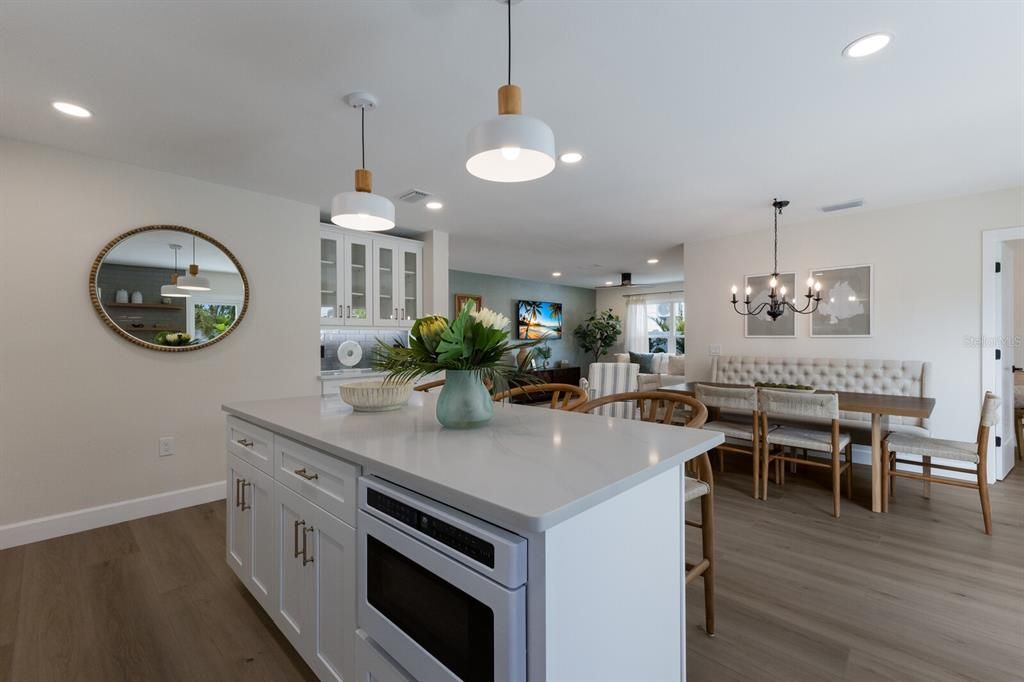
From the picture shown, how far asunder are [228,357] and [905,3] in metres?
4.13

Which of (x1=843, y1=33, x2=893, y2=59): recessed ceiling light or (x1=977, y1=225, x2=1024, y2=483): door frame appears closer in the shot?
(x1=843, y1=33, x2=893, y2=59): recessed ceiling light

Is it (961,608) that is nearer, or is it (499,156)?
(499,156)

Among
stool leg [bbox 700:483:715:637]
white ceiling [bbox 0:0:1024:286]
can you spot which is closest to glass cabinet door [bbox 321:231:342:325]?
white ceiling [bbox 0:0:1024:286]

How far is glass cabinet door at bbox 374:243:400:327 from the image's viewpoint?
4.46 metres

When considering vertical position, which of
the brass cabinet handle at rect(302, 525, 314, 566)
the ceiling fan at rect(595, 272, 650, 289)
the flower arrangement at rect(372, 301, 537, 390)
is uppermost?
the ceiling fan at rect(595, 272, 650, 289)

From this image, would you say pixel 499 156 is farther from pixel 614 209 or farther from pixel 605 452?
pixel 614 209

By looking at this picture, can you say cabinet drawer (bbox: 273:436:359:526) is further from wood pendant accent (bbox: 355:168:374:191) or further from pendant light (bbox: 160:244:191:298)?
pendant light (bbox: 160:244:191:298)

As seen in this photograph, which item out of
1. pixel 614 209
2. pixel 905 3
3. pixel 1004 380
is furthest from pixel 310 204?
pixel 1004 380

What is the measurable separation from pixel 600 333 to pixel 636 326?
790mm

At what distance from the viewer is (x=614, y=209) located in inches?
158

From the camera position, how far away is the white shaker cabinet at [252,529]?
1672 mm

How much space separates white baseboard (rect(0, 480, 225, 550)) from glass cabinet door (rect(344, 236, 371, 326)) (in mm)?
1743

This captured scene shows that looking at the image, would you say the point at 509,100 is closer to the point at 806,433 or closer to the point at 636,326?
the point at 806,433

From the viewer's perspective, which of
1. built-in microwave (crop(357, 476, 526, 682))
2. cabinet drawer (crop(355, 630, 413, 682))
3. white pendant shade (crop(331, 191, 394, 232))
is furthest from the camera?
white pendant shade (crop(331, 191, 394, 232))
